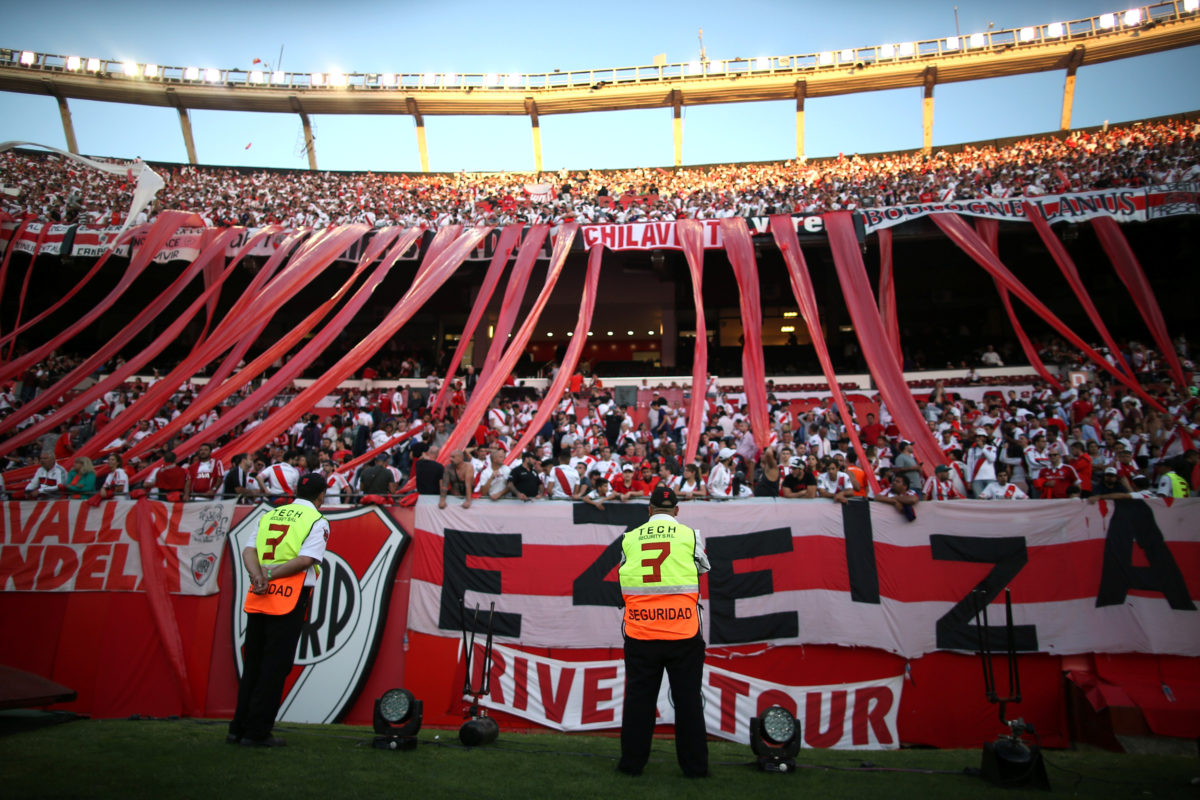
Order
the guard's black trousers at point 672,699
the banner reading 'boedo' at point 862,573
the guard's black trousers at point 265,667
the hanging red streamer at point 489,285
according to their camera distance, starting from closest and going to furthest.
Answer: the guard's black trousers at point 672,699
the guard's black trousers at point 265,667
the banner reading 'boedo' at point 862,573
the hanging red streamer at point 489,285

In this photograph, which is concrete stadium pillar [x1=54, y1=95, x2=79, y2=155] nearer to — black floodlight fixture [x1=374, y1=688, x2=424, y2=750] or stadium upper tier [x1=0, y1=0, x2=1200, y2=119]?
stadium upper tier [x1=0, y1=0, x2=1200, y2=119]

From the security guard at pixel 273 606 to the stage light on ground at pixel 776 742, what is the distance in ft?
8.94

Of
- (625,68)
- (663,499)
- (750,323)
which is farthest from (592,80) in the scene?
(663,499)

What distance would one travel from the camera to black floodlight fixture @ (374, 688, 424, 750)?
4.27 meters

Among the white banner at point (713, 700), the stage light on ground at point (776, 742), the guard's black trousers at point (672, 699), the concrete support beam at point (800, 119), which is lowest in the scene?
the white banner at point (713, 700)

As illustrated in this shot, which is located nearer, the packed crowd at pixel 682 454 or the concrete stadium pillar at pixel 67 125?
the packed crowd at pixel 682 454

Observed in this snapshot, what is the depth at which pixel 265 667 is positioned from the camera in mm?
4172

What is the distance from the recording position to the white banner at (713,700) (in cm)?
643

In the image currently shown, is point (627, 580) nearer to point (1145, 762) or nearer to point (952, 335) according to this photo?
point (1145, 762)

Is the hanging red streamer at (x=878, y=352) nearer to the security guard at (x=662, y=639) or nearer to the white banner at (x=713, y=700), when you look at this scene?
the white banner at (x=713, y=700)

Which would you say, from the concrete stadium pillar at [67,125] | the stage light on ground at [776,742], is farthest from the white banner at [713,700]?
the concrete stadium pillar at [67,125]

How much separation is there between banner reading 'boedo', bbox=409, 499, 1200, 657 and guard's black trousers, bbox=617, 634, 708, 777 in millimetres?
2984

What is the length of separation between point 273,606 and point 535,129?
2987 cm

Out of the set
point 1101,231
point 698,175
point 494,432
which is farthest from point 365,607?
point 698,175
